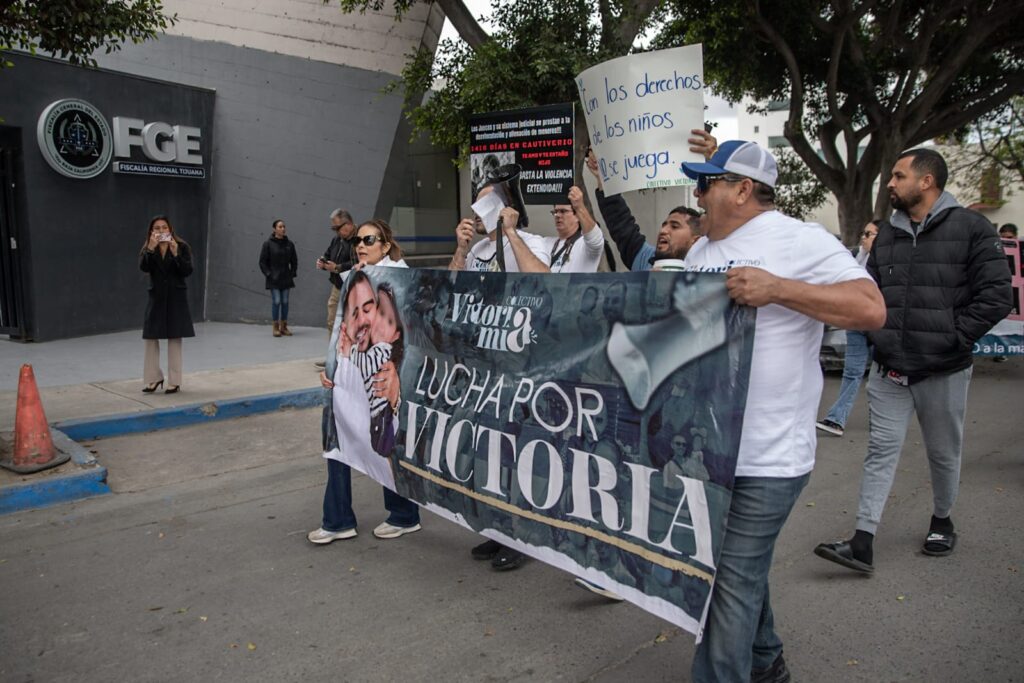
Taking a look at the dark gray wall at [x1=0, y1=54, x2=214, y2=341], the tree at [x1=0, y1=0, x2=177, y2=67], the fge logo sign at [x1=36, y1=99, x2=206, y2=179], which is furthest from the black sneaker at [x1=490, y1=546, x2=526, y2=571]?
the fge logo sign at [x1=36, y1=99, x2=206, y2=179]

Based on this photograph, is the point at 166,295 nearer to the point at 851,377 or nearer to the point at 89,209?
the point at 89,209

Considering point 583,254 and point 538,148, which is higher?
point 538,148

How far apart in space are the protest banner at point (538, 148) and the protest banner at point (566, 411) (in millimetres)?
2735

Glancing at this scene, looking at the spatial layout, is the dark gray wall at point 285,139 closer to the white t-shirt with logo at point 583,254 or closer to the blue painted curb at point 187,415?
the blue painted curb at point 187,415

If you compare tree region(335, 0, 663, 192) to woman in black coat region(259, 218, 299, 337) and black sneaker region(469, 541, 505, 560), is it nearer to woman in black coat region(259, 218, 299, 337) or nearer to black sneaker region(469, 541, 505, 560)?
woman in black coat region(259, 218, 299, 337)

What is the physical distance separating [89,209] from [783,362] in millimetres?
12270

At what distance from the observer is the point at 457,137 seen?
40.0 feet

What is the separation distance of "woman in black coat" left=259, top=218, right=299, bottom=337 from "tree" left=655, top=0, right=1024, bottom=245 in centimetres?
722

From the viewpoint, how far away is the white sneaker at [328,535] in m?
4.88

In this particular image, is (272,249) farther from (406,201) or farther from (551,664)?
(551,664)

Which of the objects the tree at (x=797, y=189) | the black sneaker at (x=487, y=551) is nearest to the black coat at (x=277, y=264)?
the black sneaker at (x=487, y=551)

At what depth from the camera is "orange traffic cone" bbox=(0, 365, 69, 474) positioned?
598cm

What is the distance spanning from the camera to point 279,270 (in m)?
13.1

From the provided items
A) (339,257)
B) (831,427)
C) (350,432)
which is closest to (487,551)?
(350,432)
